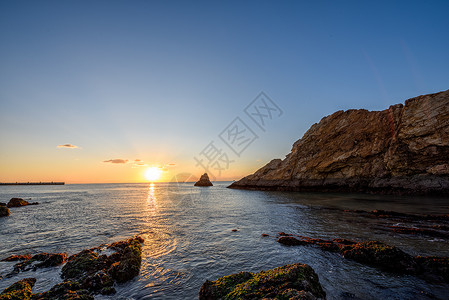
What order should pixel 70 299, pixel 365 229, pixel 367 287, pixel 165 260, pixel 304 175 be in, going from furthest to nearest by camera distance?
pixel 304 175 → pixel 365 229 → pixel 165 260 → pixel 367 287 → pixel 70 299

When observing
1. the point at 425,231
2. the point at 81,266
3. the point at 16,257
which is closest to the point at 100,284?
the point at 81,266

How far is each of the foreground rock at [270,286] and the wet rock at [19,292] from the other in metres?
5.77

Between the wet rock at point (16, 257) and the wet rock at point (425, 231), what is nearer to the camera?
the wet rock at point (16, 257)

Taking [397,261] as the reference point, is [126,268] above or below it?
below

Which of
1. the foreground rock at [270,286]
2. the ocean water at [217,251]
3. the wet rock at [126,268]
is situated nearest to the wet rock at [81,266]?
the ocean water at [217,251]

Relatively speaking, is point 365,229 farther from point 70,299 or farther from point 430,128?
point 430,128

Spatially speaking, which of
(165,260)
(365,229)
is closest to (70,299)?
(165,260)

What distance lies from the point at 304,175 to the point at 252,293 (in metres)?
56.9

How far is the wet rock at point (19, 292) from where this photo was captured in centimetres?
579

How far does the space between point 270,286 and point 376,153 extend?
176ft

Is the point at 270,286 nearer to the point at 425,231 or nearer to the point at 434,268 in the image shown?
the point at 434,268

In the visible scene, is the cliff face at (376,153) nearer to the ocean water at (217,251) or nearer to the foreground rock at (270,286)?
the ocean water at (217,251)

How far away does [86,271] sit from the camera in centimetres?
816

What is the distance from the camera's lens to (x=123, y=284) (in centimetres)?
727
